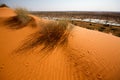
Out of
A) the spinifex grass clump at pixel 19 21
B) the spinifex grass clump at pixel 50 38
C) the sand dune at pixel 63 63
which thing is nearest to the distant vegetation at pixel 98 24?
the spinifex grass clump at pixel 50 38

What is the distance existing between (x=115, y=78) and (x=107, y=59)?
0.98m

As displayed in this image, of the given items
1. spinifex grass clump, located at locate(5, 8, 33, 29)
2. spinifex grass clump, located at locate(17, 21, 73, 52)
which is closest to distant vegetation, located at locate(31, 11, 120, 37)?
spinifex grass clump, located at locate(17, 21, 73, 52)

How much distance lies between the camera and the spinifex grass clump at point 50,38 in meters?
5.02

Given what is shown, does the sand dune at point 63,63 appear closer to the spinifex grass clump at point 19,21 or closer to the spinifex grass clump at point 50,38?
the spinifex grass clump at point 50,38

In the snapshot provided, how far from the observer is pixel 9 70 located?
3.72m

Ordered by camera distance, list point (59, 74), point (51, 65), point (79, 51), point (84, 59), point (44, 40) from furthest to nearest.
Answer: point (44, 40) < point (79, 51) < point (84, 59) < point (51, 65) < point (59, 74)

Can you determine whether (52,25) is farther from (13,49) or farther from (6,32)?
(6,32)

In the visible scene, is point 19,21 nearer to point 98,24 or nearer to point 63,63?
point 63,63

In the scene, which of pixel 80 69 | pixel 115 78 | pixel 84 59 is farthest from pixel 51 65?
pixel 115 78

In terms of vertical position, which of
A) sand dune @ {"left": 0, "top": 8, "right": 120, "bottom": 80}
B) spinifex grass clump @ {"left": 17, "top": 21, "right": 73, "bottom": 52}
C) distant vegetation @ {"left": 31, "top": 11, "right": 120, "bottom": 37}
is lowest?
distant vegetation @ {"left": 31, "top": 11, "right": 120, "bottom": 37}

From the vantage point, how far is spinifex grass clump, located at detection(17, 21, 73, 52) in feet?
16.5

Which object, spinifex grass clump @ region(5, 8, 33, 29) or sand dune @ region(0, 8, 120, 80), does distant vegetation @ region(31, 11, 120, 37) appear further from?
sand dune @ region(0, 8, 120, 80)

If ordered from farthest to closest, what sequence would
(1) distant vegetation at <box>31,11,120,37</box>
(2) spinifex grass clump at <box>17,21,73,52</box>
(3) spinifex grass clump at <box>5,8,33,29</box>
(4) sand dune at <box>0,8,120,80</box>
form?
(1) distant vegetation at <box>31,11,120,37</box>
(3) spinifex grass clump at <box>5,8,33,29</box>
(2) spinifex grass clump at <box>17,21,73,52</box>
(4) sand dune at <box>0,8,120,80</box>

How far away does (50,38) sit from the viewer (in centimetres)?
555
